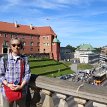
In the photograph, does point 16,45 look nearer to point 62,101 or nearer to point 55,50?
point 62,101

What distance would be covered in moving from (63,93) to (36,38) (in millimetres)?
116999

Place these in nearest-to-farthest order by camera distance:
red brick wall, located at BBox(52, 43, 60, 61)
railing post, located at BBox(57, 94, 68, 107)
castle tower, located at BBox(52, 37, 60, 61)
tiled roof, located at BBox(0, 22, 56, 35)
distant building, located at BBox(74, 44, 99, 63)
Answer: railing post, located at BBox(57, 94, 68, 107) < tiled roof, located at BBox(0, 22, 56, 35) < red brick wall, located at BBox(52, 43, 60, 61) < castle tower, located at BBox(52, 37, 60, 61) < distant building, located at BBox(74, 44, 99, 63)

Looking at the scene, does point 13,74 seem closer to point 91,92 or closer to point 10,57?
point 10,57

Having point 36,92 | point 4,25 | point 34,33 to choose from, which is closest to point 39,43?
point 34,33

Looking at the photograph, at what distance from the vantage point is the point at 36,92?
21.0 feet

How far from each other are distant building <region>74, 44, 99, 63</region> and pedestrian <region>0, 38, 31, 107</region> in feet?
489

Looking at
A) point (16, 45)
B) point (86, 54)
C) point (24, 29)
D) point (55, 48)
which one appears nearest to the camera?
point (16, 45)

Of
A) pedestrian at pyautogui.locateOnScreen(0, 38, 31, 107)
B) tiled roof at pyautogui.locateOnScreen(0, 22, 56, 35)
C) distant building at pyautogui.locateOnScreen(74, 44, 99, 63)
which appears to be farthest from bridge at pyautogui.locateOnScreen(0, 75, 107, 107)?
distant building at pyautogui.locateOnScreen(74, 44, 99, 63)

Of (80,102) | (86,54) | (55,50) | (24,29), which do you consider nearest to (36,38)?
(24,29)

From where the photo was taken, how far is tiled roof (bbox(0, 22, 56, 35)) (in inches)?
4328

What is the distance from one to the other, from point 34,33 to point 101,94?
383 ft

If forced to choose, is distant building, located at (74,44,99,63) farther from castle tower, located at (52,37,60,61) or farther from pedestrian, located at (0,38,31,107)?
pedestrian, located at (0,38,31,107)

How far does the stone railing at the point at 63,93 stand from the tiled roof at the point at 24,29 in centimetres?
10168

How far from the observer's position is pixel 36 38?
122 m
